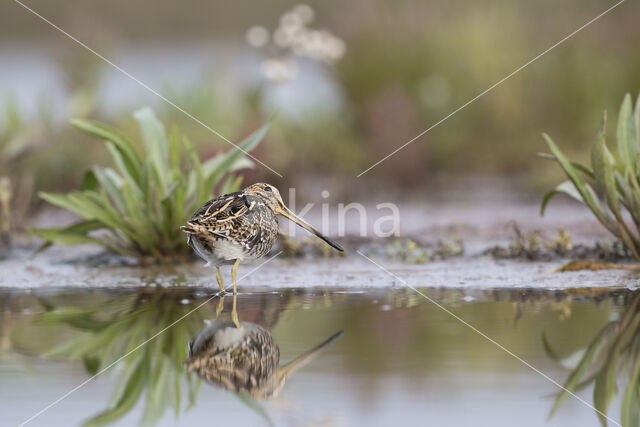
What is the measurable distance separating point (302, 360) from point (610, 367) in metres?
1.45

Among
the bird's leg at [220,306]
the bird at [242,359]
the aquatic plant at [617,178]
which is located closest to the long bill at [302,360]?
the bird at [242,359]

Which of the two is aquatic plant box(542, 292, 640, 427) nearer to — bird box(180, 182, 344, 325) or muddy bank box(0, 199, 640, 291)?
muddy bank box(0, 199, 640, 291)

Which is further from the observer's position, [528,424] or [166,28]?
Answer: [166,28]

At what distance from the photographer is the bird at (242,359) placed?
4.69 meters

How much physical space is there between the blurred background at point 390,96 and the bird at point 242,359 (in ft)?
21.3

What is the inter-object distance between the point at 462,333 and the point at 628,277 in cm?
221

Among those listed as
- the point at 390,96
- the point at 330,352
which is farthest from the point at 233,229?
the point at 390,96

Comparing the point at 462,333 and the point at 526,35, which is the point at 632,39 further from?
the point at 462,333

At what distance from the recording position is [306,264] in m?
8.69

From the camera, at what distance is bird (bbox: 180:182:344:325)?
6.68 m

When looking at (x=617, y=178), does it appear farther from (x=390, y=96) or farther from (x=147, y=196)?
(x=390, y=96)

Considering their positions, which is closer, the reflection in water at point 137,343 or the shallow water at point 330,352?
the shallow water at point 330,352

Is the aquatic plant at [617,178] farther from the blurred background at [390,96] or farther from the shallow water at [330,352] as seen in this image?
the blurred background at [390,96]

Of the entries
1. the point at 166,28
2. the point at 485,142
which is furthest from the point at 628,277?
the point at 166,28
